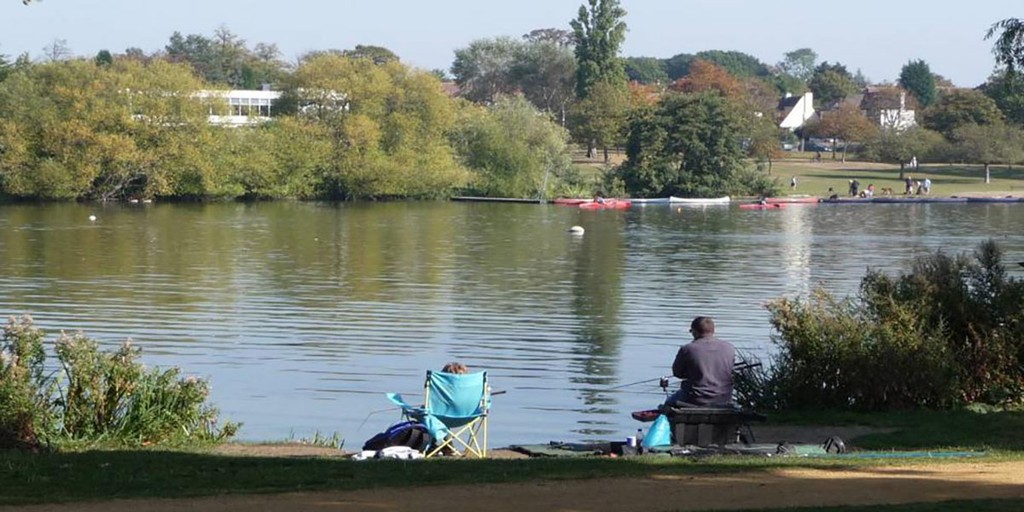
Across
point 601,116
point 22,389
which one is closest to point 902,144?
point 601,116

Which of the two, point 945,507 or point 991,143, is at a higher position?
point 991,143

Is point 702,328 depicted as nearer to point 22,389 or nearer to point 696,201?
point 22,389

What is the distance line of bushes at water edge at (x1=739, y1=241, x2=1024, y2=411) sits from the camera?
17.0 m

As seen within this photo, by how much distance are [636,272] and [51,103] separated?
2125 inches

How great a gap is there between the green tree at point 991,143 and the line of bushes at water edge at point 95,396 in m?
96.1

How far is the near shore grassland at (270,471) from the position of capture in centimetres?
1097

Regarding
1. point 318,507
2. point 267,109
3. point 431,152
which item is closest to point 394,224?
point 431,152

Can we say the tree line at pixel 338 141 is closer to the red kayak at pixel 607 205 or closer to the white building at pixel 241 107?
the white building at pixel 241 107

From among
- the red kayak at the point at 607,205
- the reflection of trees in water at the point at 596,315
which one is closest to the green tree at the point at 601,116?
the red kayak at the point at 607,205

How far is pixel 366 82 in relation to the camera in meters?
93.1

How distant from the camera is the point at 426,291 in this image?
38.9 meters

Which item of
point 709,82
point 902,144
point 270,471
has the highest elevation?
point 709,82

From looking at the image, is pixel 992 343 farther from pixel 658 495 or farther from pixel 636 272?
pixel 636 272

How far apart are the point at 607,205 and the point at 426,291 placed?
150 ft
